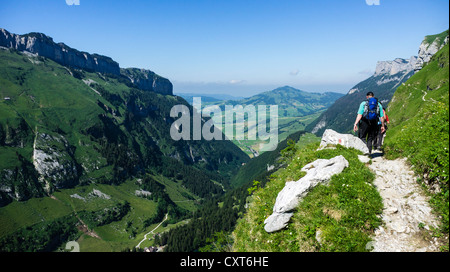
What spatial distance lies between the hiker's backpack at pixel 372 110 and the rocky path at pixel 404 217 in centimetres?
448

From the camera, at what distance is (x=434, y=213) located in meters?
9.96

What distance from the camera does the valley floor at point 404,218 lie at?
934 centimetres

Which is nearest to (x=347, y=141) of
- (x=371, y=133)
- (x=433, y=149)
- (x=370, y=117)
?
(x=371, y=133)

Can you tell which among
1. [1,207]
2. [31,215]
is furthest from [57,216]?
[1,207]

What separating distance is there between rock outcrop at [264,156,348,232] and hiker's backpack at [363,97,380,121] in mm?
4593

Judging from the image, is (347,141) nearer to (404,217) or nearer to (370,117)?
(370,117)

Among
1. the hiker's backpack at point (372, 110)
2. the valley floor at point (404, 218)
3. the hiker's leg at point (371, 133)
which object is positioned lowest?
the valley floor at point (404, 218)

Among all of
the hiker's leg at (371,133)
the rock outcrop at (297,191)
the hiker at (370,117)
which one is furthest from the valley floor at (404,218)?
the hiker at (370,117)

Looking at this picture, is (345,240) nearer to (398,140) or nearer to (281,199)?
(281,199)

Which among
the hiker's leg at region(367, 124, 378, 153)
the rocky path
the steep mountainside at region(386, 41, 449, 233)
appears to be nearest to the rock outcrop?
the rocky path

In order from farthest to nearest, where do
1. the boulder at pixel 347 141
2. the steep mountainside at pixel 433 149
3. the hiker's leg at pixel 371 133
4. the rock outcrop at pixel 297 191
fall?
the boulder at pixel 347 141, the hiker's leg at pixel 371 133, the rock outcrop at pixel 297 191, the steep mountainside at pixel 433 149

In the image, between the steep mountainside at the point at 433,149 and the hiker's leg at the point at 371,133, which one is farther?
the hiker's leg at the point at 371,133

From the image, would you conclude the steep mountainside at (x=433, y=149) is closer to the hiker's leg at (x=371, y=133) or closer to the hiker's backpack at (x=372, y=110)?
the hiker's leg at (x=371, y=133)

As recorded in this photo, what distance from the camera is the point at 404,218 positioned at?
10383 mm
